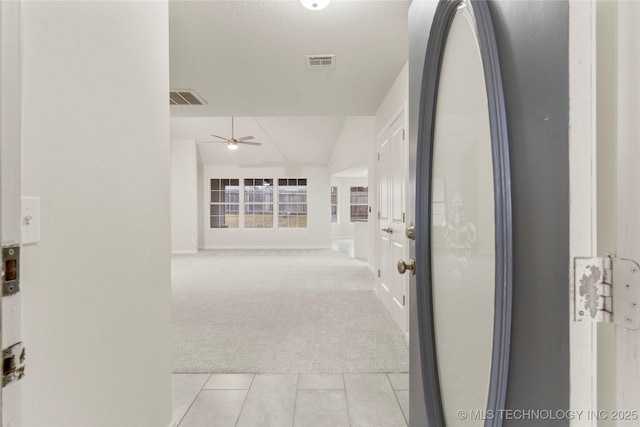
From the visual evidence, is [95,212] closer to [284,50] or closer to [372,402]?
[372,402]

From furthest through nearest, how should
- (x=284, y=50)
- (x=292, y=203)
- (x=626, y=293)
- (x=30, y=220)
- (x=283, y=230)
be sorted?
(x=292, y=203) → (x=283, y=230) → (x=284, y=50) → (x=30, y=220) → (x=626, y=293)

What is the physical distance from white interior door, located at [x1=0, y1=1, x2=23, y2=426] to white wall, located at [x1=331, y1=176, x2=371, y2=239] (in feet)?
33.4

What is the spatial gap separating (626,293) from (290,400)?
1767mm

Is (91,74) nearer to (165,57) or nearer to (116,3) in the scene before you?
(116,3)

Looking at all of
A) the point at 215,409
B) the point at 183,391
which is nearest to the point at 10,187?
the point at 215,409

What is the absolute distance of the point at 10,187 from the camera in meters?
0.49

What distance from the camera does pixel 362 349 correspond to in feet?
7.80

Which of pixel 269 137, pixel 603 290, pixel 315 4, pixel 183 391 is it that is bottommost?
pixel 183 391

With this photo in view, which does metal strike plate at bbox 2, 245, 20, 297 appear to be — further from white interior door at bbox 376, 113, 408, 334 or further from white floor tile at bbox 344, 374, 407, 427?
white interior door at bbox 376, 113, 408, 334

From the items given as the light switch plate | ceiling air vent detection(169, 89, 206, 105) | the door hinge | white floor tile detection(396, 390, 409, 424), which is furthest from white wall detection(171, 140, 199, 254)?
the door hinge

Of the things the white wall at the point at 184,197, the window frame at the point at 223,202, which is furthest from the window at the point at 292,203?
the white wall at the point at 184,197

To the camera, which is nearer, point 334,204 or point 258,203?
point 258,203

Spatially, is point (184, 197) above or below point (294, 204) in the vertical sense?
above

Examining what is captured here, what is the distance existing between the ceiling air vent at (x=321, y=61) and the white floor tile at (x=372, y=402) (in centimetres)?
252
